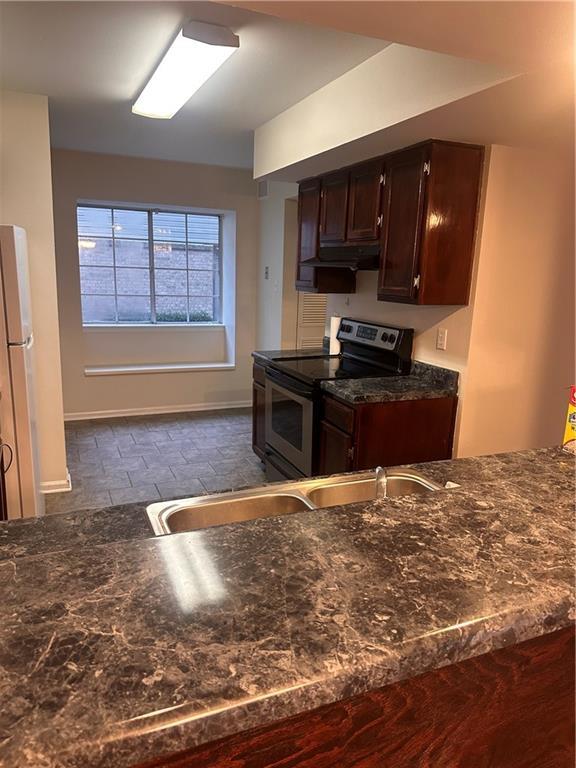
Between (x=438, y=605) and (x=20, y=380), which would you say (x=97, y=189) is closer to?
(x=20, y=380)

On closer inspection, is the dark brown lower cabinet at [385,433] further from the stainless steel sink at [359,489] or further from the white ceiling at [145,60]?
the white ceiling at [145,60]

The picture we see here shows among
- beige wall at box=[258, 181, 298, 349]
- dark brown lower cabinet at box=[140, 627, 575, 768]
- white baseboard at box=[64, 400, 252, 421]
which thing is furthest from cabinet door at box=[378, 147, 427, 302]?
white baseboard at box=[64, 400, 252, 421]

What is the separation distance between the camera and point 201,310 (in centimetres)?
608

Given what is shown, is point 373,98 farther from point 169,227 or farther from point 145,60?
point 169,227

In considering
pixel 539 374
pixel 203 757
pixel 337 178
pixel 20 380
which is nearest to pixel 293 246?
pixel 337 178

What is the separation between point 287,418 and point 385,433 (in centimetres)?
83

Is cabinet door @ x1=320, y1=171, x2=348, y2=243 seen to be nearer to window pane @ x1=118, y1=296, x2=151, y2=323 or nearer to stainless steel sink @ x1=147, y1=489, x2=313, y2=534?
stainless steel sink @ x1=147, y1=489, x2=313, y2=534

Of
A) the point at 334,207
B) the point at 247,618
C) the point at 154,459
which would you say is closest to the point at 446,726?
the point at 247,618

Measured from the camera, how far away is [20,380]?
253 centimetres

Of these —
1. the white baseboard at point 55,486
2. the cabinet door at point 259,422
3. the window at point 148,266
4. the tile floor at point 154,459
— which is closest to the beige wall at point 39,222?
the white baseboard at point 55,486

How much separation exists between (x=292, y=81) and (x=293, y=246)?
2.52 meters

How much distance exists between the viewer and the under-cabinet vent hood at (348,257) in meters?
3.06

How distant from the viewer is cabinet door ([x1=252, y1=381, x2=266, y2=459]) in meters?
3.89

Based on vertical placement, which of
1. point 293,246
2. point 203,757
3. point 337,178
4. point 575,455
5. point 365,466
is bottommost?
point 365,466
